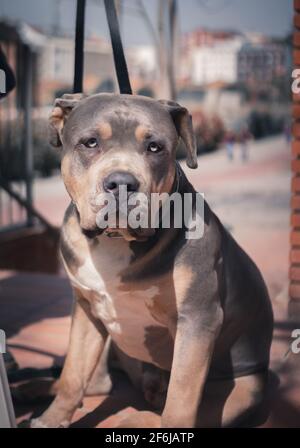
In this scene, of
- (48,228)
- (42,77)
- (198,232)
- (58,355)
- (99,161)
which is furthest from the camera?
(42,77)

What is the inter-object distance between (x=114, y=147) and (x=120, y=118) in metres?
0.10

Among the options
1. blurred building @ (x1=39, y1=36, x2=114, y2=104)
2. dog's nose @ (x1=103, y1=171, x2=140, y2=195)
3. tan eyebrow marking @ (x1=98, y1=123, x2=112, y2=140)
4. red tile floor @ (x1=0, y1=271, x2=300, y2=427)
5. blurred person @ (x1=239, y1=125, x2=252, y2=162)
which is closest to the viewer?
dog's nose @ (x1=103, y1=171, x2=140, y2=195)

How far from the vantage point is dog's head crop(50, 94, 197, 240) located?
1883 mm

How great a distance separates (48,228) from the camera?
6.59 m

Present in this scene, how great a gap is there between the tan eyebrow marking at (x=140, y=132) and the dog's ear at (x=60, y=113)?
0.85 feet

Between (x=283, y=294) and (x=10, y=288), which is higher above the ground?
(x=283, y=294)

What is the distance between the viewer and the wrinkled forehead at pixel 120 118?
1948mm

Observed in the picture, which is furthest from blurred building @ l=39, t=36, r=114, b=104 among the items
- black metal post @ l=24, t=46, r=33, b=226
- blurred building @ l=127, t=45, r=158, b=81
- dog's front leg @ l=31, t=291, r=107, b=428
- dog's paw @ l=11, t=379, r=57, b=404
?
dog's front leg @ l=31, t=291, r=107, b=428

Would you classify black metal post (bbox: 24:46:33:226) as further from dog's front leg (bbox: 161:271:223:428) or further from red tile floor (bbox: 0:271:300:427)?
dog's front leg (bbox: 161:271:223:428)

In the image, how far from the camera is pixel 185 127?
214 centimetres

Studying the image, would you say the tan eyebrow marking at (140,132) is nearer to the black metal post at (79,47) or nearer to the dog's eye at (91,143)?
the dog's eye at (91,143)

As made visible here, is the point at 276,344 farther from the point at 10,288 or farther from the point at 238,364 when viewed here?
the point at 10,288

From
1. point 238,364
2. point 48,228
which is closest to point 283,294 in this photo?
point 238,364

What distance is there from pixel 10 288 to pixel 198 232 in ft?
10.6
